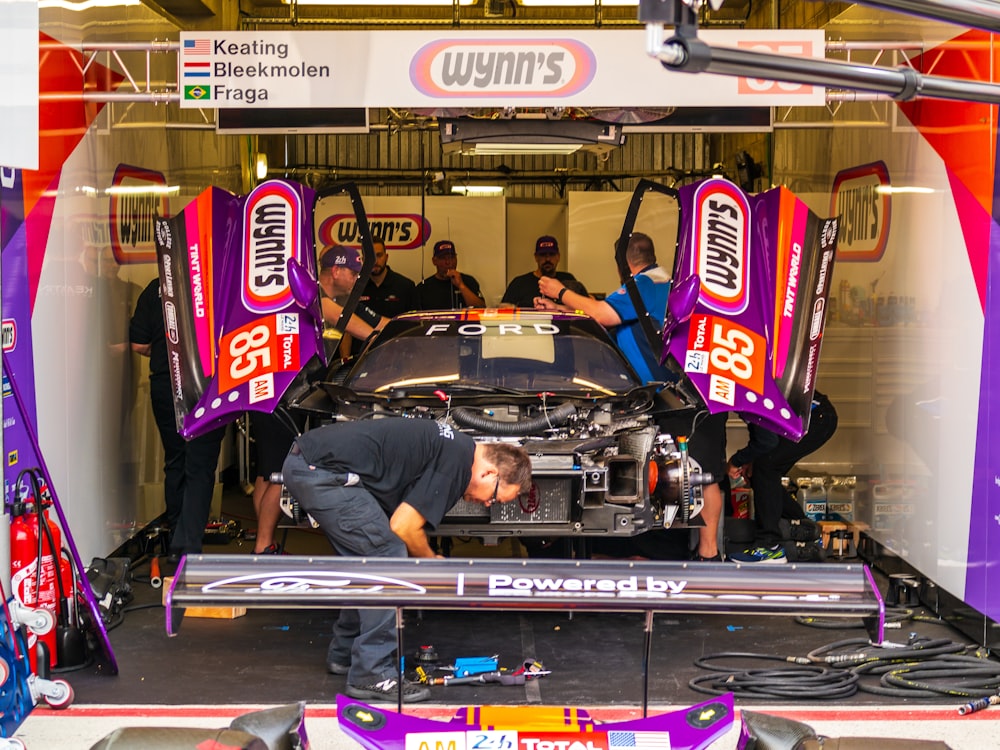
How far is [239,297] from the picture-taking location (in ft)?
23.7

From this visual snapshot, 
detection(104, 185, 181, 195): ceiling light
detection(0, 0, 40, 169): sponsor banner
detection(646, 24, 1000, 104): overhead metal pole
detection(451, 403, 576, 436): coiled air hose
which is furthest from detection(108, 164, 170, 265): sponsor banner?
detection(646, 24, 1000, 104): overhead metal pole

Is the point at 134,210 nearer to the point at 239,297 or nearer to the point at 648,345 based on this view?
the point at 239,297

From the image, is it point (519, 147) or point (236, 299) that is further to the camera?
point (519, 147)

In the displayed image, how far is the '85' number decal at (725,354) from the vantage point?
22.5 ft

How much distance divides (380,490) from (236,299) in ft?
6.85

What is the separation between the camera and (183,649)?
6344 mm

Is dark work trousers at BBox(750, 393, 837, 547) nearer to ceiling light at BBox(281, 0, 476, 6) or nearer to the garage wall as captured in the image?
the garage wall

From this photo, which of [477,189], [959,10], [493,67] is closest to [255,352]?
[493,67]

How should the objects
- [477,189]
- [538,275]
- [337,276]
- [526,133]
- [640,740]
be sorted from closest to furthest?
[640,740], [337,276], [526,133], [538,275], [477,189]

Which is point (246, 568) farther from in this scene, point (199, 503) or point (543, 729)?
point (199, 503)

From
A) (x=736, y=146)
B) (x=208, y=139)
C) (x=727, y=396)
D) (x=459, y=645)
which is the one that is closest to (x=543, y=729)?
(x=459, y=645)

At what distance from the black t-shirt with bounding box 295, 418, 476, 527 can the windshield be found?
1366 mm

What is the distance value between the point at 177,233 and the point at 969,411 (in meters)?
4.22

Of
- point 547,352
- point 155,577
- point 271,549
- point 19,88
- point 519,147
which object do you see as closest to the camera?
point 19,88
